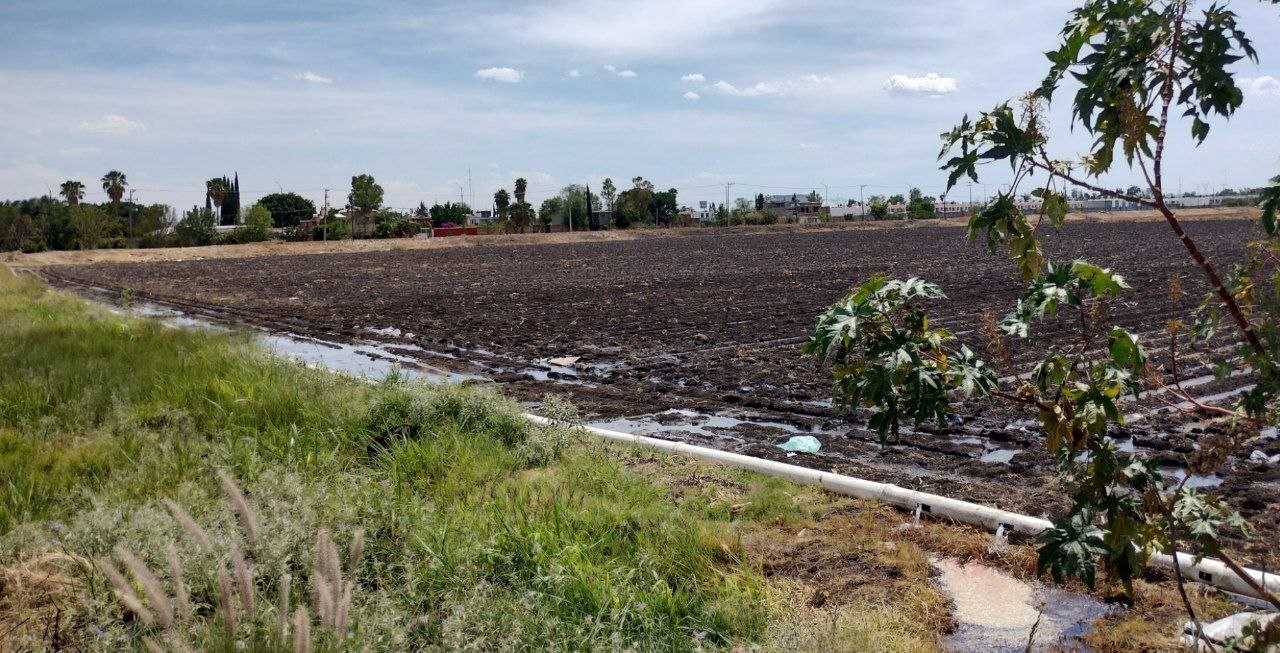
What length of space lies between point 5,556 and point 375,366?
8.98 metres

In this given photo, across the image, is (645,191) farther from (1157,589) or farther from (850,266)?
(1157,589)

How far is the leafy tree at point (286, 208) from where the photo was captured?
108250 mm

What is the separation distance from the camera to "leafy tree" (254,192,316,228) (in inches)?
4262

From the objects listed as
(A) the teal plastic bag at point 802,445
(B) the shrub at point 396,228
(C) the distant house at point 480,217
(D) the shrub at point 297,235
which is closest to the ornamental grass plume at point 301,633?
(A) the teal plastic bag at point 802,445

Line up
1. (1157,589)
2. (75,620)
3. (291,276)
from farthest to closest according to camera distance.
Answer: (291,276), (1157,589), (75,620)

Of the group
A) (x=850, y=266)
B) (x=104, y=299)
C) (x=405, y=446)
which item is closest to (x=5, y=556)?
(x=405, y=446)

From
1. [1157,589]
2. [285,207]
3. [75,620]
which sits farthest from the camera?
[285,207]

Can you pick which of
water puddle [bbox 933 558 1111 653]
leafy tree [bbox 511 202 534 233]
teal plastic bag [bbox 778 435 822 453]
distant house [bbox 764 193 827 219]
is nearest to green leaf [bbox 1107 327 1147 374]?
water puddle [bbox 933 558 1111 653]

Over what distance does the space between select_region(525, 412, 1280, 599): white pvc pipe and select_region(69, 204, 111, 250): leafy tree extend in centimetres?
Result: 6800

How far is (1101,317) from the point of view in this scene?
3365 mm

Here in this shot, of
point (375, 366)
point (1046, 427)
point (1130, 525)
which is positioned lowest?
point (375, 366)

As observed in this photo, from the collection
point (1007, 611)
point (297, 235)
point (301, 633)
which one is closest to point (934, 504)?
point (1007, 611)

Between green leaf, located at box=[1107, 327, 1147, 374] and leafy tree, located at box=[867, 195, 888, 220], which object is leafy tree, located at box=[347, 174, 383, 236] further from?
green leaf, located at box=[1107, 327, 1147, 374]

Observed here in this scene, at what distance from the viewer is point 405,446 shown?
22.1 ft
